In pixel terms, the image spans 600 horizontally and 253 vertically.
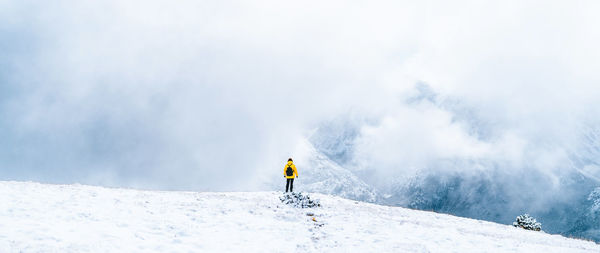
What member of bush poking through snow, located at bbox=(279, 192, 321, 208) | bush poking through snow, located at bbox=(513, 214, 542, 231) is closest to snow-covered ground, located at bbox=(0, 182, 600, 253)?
bush poking through snow, located at bbox=(279, 192, 321, 208)

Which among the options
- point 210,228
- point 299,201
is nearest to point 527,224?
point 299,201

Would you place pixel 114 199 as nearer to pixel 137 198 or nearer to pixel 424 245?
pixel 137 198

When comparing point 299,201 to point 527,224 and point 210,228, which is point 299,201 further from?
point 527,224

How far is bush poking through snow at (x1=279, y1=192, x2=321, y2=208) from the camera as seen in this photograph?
2909cm

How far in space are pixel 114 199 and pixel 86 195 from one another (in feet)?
5.18

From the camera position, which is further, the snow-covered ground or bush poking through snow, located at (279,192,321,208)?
bush poking through snow, located at (279,192,321,208)

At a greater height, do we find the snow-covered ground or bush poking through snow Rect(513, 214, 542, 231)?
bush poking through snow Rect(513, 214, 542, 231)

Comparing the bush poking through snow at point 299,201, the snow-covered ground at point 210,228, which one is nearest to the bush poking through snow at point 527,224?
the snow-covered ground at point 210,228

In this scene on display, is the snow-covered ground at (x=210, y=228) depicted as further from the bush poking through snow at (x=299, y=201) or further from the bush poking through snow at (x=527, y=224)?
the bush poking through snow at (x=527, y=224)

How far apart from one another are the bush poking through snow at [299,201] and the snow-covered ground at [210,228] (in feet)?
2.31

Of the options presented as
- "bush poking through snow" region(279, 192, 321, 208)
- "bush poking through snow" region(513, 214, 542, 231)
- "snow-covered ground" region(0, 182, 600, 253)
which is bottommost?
"snow-covered ground" region(0, 182, 600, 253)

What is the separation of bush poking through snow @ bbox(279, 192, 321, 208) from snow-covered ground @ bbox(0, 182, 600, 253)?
0.70m

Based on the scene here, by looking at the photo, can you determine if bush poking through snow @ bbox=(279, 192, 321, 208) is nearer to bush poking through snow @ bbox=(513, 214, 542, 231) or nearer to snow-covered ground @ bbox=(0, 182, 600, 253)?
snow-covered ground @ bbox=(0, 182, 600, 253)

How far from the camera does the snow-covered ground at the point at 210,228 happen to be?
17109 mm
